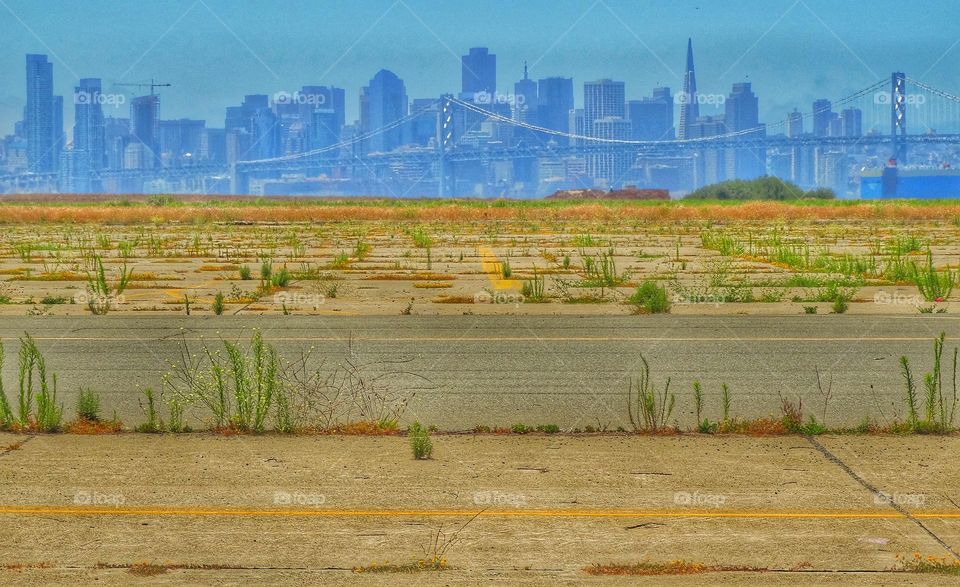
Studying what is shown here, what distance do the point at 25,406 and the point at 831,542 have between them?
6393 mm

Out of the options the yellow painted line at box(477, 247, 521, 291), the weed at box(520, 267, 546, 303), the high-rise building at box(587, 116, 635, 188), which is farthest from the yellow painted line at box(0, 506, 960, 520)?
the high-rise building at box(587, 116, 635, 188)

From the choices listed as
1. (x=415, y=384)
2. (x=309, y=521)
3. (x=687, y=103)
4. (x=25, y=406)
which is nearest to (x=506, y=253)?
(x=415, y=384)

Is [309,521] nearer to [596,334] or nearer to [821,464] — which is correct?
[821,464]


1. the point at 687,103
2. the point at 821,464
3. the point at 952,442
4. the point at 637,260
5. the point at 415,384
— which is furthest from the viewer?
the point at 687,103

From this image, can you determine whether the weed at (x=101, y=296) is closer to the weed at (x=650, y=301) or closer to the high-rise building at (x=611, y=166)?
the weed at (x=650, y=301)

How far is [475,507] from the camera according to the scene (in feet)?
22.9

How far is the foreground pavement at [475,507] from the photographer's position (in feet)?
19.7

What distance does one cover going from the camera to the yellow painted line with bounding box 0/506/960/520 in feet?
22.3

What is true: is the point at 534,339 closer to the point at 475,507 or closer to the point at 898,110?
the point at 475,507

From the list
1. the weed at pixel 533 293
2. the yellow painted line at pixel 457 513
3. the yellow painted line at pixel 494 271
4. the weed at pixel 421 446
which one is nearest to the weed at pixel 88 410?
the yellow painted line at pixel 457 513

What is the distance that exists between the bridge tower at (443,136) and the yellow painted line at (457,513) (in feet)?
468

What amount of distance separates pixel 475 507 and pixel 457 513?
0.51 feet

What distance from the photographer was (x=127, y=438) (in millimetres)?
8820

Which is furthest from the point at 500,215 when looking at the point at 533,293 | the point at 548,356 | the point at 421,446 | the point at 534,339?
the point at 421,446
